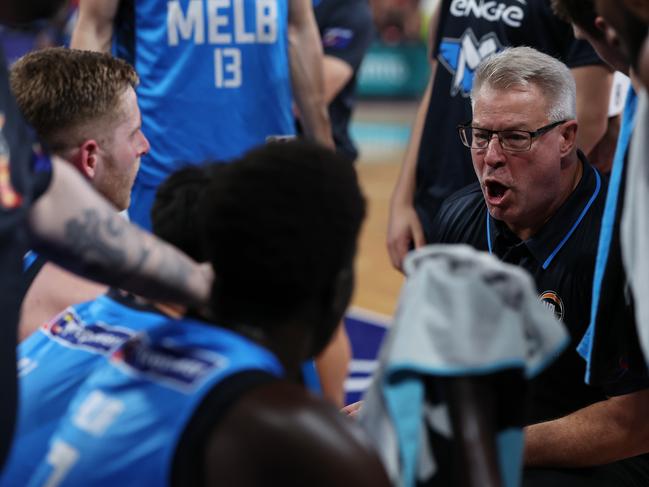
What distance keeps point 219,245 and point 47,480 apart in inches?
17.5

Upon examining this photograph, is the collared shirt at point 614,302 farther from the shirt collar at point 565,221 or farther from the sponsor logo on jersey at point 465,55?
the sponsor logo on jersey at point 465,55

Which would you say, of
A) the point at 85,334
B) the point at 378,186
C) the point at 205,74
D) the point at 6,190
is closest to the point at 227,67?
the point at 205,74

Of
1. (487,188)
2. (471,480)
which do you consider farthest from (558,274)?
(471,480)

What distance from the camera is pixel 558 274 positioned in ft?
8.71

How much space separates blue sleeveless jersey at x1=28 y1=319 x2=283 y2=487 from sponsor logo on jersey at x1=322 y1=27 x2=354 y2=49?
3440mm

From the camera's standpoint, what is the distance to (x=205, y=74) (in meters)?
3.77

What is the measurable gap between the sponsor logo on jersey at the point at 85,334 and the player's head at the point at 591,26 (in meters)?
0.98

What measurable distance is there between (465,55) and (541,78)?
0.85 metres

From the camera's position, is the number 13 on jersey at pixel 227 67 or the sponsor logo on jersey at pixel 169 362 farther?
the number 13 on jersey at pixel 227 67

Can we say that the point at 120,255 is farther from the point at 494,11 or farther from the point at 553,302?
the point at 494,11

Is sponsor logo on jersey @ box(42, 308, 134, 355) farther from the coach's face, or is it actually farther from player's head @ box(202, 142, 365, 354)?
the coach's face

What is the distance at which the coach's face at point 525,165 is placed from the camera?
2.76m

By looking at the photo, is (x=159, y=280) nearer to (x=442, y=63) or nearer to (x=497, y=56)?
(x=497, y=56)

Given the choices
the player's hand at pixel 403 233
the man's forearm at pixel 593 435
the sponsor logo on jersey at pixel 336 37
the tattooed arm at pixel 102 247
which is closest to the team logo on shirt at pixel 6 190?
the tattooed arm at pixel 102 247
